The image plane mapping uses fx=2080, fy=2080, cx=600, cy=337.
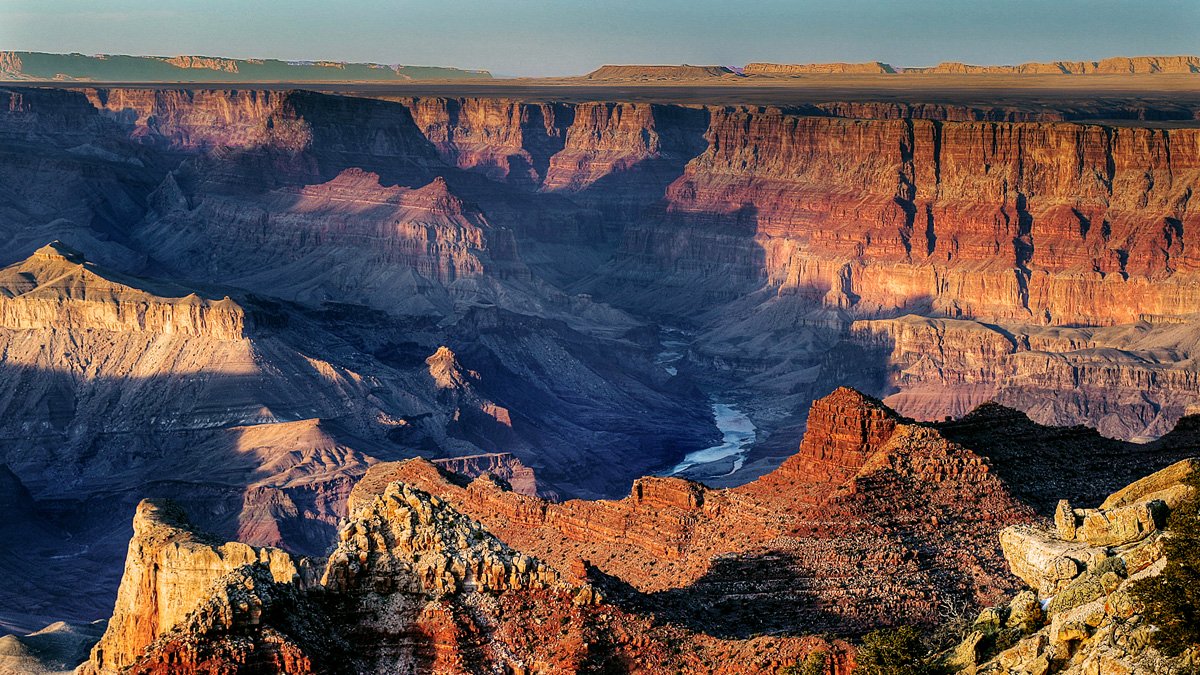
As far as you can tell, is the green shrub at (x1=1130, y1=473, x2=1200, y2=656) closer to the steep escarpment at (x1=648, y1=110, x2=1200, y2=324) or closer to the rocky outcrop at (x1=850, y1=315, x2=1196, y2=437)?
the rocky outcrop at (x1=850, y1=315, x2=1196, y2=437)

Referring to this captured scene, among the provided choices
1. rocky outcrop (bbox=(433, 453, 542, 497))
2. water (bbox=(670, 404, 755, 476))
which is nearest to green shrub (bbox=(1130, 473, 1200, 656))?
rocky outcrop (bbox=(433, 453, 542, 497))

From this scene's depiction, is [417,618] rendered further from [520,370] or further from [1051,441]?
[520,370]

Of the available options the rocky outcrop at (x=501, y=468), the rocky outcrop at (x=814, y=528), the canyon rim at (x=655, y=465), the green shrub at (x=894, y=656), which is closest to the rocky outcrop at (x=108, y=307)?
the canyon rim at (x=655, y=465)

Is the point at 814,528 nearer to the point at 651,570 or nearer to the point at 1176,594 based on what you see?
the point at 651,570

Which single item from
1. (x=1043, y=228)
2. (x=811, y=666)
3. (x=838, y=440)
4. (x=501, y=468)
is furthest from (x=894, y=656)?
(x=1043, y=228)

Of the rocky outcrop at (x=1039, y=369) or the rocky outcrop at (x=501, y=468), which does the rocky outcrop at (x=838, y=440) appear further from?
the rocky outcrop at (x=1039, y=369)

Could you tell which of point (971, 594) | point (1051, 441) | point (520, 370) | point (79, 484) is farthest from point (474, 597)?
point (520, 370)
